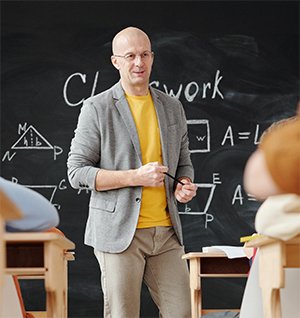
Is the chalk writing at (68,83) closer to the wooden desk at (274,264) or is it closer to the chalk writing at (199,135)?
the chalk writing at (199,135)

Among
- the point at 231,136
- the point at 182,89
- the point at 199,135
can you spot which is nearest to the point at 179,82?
the point at 182,89

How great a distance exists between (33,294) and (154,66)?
1.84 metres

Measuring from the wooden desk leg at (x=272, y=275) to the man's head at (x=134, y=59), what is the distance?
1305 mm

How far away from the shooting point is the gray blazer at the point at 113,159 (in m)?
3.87

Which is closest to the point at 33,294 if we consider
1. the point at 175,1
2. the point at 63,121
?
the point at 63,121

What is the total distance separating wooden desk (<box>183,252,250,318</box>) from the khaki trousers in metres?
0.24

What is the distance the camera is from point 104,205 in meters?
3.92

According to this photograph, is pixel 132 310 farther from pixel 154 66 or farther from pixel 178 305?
pixel 154 66

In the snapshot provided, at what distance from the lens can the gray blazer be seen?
3.87 metres

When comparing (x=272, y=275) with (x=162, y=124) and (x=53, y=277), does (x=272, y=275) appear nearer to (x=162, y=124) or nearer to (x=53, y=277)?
(x=53, y=277)

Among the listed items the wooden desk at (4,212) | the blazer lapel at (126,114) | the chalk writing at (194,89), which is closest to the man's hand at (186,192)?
the blazer lapel at (126,114)

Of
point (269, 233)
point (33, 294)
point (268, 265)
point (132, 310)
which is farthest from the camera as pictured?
point (33, 294)

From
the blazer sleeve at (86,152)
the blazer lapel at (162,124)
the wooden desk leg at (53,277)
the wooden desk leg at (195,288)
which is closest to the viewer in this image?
the wooden desk leg at (53,277)

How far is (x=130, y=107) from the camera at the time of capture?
4012mm
